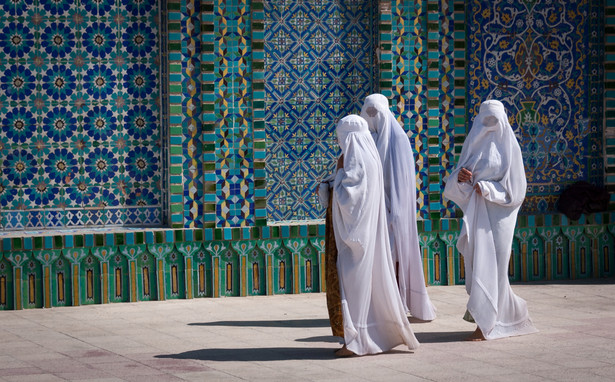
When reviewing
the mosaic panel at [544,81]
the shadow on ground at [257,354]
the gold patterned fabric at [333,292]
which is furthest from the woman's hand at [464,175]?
the mosaic panel at [544,81]

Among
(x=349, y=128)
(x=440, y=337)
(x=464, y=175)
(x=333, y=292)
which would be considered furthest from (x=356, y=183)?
(x=440, y=337)

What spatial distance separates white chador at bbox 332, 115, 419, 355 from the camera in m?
7.39

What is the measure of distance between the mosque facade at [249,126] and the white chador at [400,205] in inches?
64.1

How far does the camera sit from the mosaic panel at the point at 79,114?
9.81 meters

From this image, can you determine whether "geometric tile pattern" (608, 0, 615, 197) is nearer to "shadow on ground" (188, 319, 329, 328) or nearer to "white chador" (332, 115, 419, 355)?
"shadow on ground" (188, 319, 329, 328)

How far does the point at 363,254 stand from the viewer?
741 centimetres

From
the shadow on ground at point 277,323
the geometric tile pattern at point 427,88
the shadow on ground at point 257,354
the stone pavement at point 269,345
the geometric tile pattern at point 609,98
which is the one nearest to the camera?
the stone pavement at point 269,345

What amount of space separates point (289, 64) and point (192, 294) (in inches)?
88.7

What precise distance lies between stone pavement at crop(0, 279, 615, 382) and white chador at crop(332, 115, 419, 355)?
165 mm

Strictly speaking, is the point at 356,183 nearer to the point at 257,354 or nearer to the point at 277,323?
the point at 257,354

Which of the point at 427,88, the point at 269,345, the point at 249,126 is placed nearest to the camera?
the point at 269,345

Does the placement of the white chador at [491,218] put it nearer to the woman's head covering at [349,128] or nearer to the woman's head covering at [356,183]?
the woman's head covering at [356,183]

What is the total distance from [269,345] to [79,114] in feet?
10.3

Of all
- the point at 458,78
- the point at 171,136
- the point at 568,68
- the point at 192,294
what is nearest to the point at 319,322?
the point at 192,294
